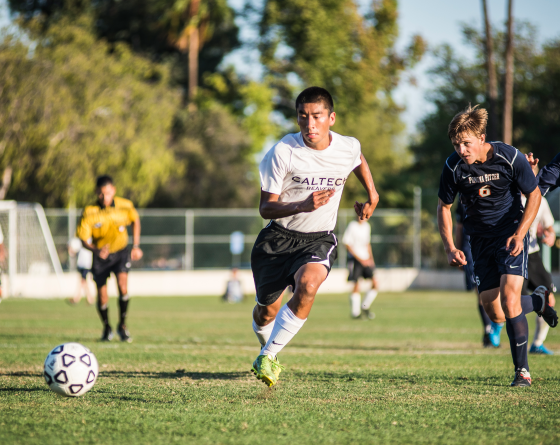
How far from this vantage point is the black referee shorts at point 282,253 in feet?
18.8

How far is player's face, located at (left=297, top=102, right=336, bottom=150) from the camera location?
17.8 feet

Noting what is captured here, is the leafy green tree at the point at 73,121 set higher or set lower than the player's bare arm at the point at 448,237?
higher

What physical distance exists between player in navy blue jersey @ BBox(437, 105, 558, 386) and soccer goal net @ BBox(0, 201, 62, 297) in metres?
19.5

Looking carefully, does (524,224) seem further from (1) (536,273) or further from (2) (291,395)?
(1) (536,273)

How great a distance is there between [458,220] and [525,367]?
279 centimetres

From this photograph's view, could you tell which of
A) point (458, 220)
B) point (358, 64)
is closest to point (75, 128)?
point (358, 64)

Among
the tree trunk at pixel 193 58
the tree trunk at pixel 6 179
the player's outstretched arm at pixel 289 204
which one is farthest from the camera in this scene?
the tree trunk at pixel 193 58

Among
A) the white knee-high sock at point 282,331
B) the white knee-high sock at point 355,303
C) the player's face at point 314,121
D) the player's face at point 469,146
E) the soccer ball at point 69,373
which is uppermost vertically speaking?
the player's face at point 314,121

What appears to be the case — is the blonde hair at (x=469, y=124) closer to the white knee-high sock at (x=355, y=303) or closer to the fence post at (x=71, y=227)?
the white knee-high sock at (x=355, y=303)

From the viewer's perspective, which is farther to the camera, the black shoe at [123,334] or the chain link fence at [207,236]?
the chain link fence at [207,236]

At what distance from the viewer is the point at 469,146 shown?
5645mm

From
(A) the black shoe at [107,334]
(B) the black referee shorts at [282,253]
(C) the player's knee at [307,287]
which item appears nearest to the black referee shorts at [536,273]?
(B) the black referee shorts at [282,253]

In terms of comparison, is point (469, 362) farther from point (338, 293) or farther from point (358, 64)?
point (358, 64)

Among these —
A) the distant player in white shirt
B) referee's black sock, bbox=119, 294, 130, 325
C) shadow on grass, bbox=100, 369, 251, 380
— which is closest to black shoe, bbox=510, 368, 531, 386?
shadow on grass, bbox=100, 369, 251, 380
